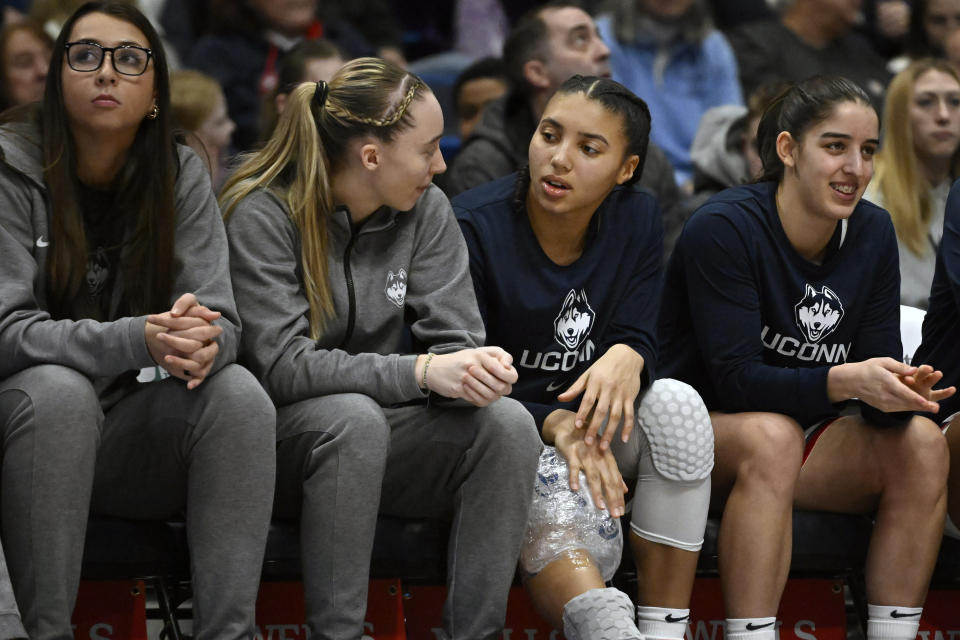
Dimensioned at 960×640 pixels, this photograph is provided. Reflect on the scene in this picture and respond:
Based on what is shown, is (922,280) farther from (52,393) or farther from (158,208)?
(52,393)

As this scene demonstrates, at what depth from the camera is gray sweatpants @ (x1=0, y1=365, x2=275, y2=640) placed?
7.38ft

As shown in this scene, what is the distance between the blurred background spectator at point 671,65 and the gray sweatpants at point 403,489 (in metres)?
2.60

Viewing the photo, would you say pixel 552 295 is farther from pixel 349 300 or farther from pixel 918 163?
pixel 918 163

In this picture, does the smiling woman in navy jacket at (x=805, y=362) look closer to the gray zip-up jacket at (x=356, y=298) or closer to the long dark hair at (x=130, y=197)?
the gray zip-up jacket at (x=356, y=298)

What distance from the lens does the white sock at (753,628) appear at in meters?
2.63

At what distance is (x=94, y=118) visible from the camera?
8.29ft

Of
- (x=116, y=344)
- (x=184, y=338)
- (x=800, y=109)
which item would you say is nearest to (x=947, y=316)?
(x=800, y=109)

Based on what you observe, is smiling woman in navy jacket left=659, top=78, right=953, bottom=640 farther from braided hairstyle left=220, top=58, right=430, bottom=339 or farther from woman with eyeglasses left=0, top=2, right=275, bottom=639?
woman with eyeglasses left=0, top=2, right=275, bottom=639

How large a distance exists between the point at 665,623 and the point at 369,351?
2.61ft

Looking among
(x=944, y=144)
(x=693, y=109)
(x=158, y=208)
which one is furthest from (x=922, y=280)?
(x=158, y=208)

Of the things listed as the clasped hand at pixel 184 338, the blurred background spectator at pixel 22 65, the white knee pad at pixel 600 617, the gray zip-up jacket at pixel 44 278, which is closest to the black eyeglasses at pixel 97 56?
the gray zip-up jacket at pixel 44 278

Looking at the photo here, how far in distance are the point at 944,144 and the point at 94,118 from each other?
8.53ft

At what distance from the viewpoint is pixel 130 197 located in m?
2.57

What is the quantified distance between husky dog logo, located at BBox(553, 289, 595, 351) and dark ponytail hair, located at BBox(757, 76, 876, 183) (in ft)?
1.75
